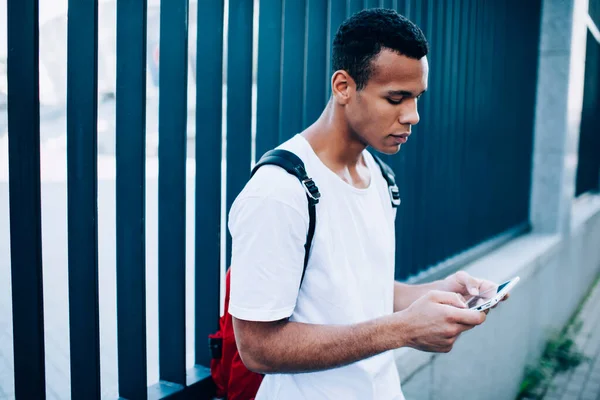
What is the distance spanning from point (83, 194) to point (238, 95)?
0.74 m

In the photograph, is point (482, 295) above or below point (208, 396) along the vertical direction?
above

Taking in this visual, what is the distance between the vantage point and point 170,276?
1965 millimetres

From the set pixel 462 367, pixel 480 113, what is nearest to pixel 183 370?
pixel 462 367

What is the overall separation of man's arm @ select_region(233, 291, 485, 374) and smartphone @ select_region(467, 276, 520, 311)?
32 millimetres

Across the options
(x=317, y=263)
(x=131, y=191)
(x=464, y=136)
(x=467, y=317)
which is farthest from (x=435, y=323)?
(x=464, y=136)

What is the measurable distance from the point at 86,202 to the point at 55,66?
60cm

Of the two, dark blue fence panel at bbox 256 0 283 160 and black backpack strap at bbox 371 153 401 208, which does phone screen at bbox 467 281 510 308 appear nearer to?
black backpack strap at bbox 371 153 401 208

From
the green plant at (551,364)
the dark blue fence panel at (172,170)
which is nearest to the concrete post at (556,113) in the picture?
the green plant at (551,364)

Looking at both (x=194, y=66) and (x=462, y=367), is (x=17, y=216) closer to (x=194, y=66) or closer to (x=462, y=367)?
(x=194, y=66)

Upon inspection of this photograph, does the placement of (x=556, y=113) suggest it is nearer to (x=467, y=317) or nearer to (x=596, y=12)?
(x=596, y=12)

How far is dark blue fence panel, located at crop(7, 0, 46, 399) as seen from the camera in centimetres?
143

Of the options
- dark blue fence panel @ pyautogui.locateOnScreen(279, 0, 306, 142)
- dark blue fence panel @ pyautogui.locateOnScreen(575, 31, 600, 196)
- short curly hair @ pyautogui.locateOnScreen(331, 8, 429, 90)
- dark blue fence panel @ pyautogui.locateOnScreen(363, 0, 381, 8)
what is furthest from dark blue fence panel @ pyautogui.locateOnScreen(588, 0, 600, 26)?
short curly hair @ pyautogui.locateOnScreen(331, 8, 429, 90)

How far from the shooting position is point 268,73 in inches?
89.4

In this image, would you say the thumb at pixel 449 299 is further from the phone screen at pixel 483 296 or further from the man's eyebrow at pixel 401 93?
the man's eyebrow at pixel 401 93
